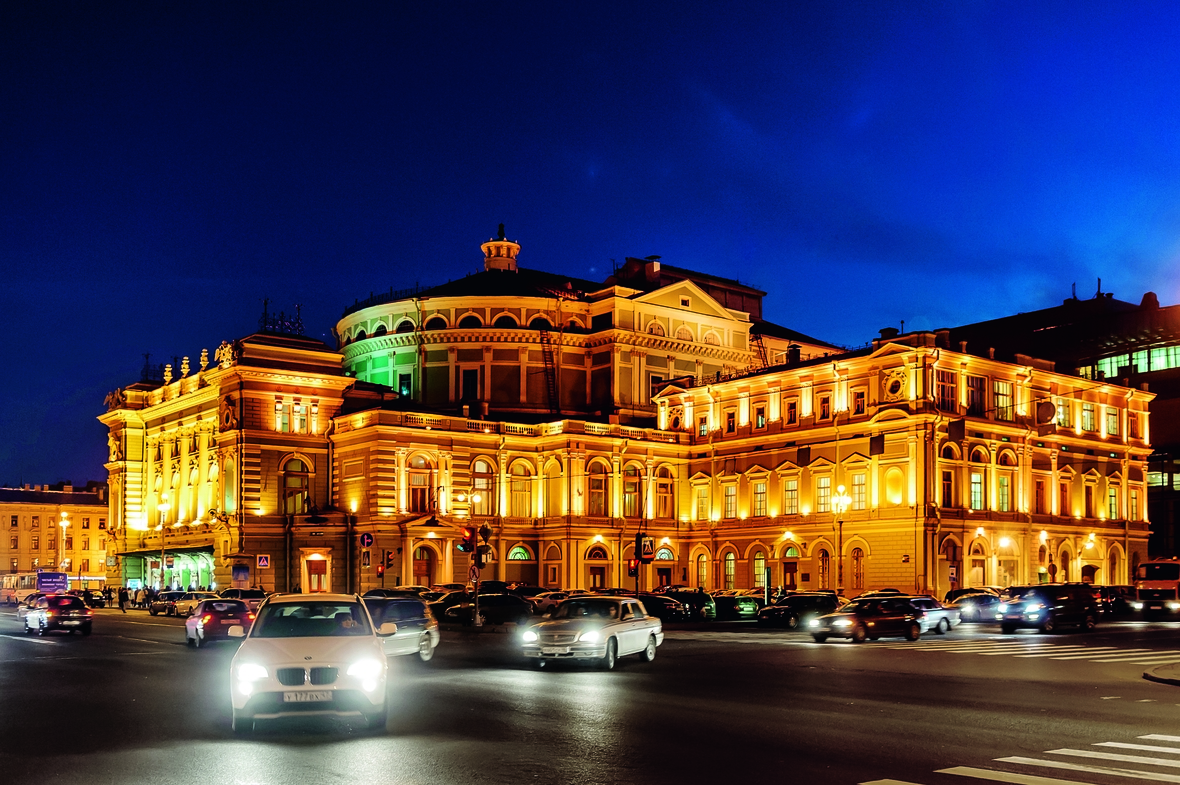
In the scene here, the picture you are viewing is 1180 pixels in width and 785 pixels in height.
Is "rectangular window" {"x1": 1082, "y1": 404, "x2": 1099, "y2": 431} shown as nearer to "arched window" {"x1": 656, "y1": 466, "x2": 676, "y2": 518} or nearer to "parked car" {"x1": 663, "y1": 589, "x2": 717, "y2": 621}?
"arched window" {"x1": 656, "y1": 466, "x2": 676, "y2": 518}

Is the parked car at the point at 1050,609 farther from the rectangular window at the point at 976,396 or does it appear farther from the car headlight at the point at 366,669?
the car headlight at the point at 366,669

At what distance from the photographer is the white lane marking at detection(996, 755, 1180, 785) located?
1382cm

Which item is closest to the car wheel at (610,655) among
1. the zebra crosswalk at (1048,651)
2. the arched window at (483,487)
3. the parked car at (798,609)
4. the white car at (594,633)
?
the white car at (594,633)

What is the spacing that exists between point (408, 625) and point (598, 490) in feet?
171

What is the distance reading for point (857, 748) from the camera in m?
15.9

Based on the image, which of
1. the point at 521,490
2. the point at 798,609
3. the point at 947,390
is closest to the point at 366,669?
the point at 798,609

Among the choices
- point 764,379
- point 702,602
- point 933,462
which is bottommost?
point 702,602

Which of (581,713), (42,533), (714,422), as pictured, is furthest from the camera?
(42,533)

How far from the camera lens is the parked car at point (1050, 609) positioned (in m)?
48.4

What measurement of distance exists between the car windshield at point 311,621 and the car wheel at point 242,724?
1197 mm

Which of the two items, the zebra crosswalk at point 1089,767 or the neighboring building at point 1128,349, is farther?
the neighboring building at point 1128,349

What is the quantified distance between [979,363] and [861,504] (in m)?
11.1

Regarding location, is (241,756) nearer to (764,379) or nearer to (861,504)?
(861,504)

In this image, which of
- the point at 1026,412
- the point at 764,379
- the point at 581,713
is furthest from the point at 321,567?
the point at 581,713
